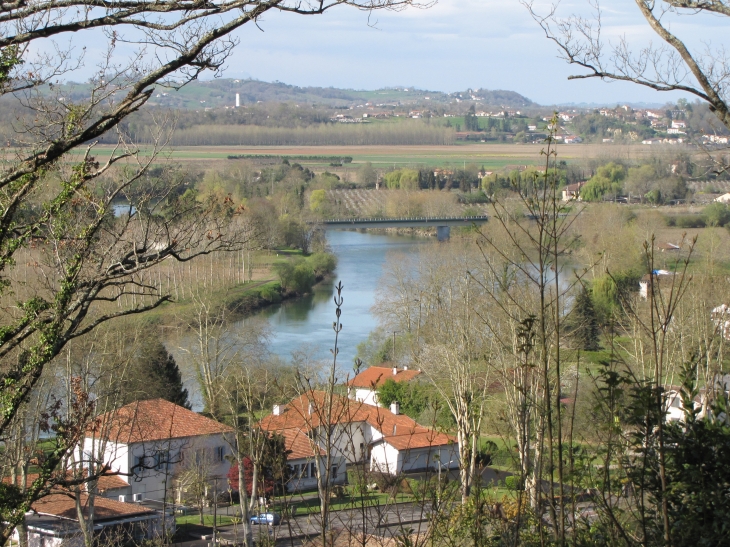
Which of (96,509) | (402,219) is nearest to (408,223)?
(402,219)

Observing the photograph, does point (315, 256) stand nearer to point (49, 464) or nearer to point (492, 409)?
point (492, 409)

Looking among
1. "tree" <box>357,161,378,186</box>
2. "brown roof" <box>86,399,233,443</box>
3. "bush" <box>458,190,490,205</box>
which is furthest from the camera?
"tree" <box>357,161,378,186</box>

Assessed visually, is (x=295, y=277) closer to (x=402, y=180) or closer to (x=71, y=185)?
(x=71, y=185)

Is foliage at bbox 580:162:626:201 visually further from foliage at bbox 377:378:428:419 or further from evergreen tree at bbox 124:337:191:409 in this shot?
evergreen tree at bbox 124:337:191:409

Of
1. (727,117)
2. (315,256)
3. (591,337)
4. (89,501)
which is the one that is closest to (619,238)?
(591,337)

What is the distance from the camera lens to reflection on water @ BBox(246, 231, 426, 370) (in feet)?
63.7

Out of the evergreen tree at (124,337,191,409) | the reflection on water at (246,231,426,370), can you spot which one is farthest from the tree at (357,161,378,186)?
the evergreen tree at (124,337,191,409)

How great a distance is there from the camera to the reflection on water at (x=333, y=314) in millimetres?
19422

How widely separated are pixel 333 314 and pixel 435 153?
6981 cm

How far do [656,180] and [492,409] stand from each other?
37.2 m

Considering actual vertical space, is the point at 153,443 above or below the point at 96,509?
above

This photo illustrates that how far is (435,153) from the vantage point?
91.2 m

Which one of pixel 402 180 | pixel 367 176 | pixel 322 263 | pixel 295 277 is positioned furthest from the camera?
pixel 367 176

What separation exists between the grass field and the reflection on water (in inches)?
1442
